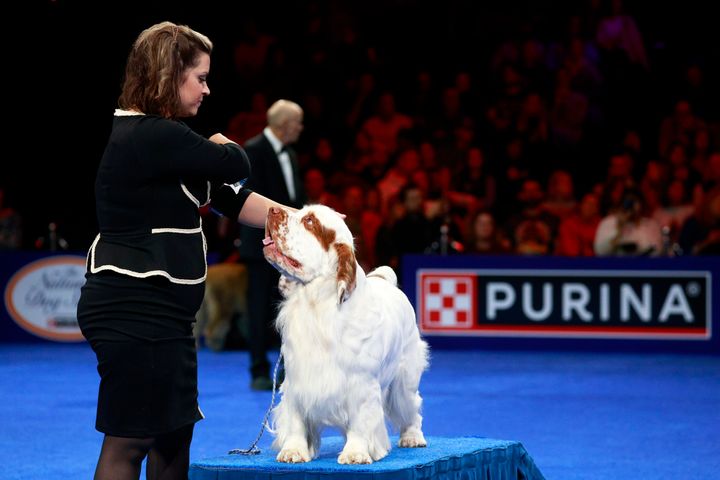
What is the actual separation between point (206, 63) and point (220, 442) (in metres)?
3.26

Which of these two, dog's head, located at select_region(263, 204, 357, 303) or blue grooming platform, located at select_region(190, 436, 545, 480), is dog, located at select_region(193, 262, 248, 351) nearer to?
blue grooming platform, located at select_region(190, 436, 545, 480)

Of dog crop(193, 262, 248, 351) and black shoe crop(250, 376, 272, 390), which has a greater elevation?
dog crop(193, 262, 248, 351)

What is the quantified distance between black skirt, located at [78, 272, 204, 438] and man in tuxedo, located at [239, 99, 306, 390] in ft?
14.5

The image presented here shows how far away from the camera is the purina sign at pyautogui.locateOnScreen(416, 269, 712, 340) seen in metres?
9.75

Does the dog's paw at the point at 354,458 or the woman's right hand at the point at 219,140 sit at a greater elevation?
the woman's right hand at the point at 219,140

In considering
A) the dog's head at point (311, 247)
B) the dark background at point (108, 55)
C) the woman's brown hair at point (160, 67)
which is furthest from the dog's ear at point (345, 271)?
the dark background at point (108, 55)

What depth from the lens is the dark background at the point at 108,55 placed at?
1316 centimetres

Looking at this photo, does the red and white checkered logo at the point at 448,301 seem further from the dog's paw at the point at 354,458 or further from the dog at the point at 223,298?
the dog's paw at the point at 354,458

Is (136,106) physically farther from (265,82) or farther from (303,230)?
(265,82)

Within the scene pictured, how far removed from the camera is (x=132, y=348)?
122 inches

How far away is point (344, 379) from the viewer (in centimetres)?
365

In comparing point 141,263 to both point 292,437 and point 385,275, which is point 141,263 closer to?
point 292,437

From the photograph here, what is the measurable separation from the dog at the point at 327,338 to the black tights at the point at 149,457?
478mm

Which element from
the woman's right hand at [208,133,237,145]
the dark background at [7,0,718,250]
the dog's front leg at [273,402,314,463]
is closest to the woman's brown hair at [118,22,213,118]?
→ the woman's right hand at [208,133,237,145]
